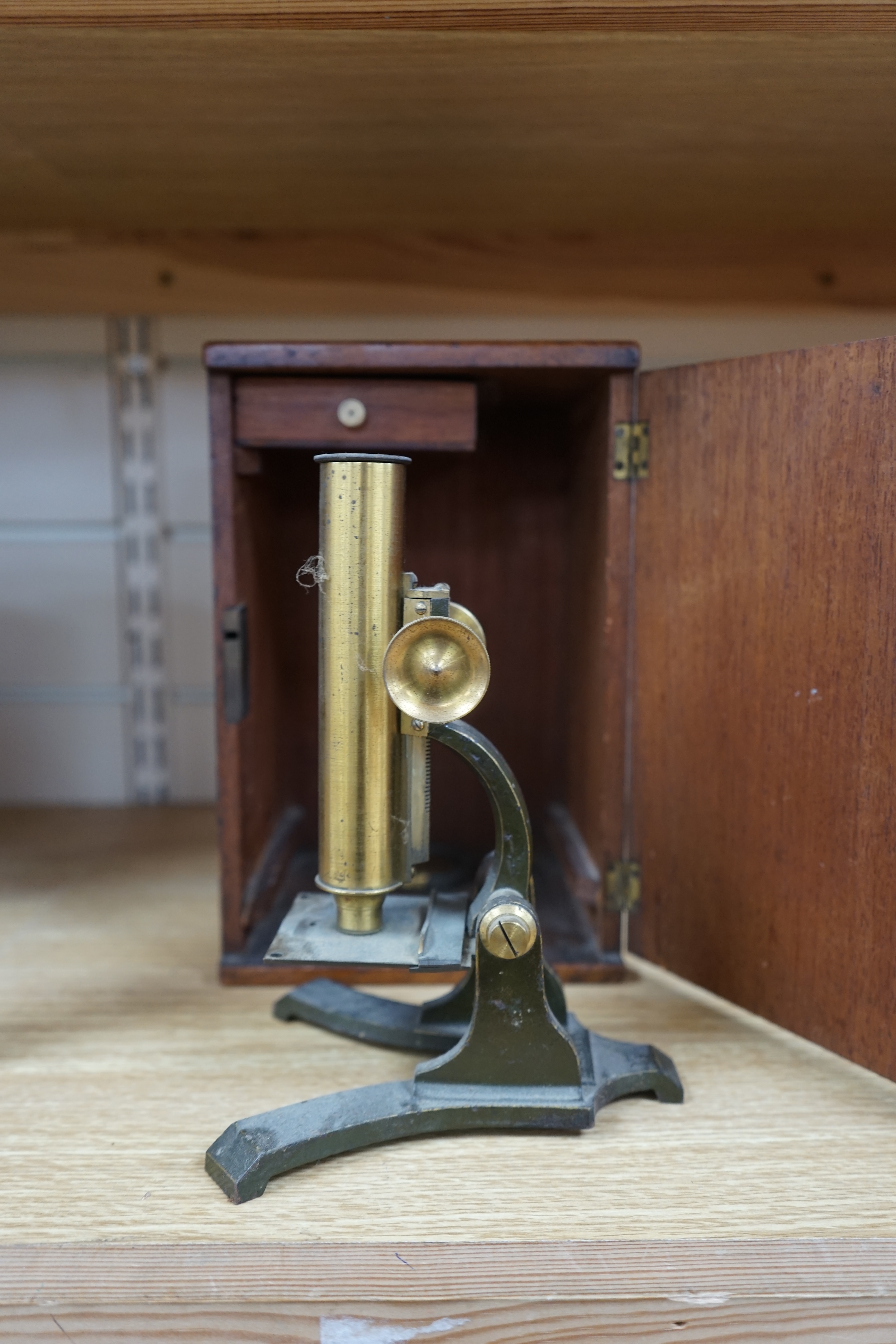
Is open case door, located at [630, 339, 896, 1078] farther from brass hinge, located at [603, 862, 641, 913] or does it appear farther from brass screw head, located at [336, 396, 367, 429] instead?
brass screw head, located at [336, 396, 367, 429]

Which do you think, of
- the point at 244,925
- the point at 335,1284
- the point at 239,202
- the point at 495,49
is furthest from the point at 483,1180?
the point at 239,202

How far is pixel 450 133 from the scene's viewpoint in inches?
47.7

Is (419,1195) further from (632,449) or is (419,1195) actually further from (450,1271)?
(632,449)

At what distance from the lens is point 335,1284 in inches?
26.6

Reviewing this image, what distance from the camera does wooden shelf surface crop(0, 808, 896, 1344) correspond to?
665mm

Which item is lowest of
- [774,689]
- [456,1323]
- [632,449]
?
[456,1323]

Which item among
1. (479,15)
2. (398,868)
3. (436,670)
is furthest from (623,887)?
(479,15)

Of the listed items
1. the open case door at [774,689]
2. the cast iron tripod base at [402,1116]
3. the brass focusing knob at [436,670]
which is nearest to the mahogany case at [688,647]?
the open case door at [774,689]

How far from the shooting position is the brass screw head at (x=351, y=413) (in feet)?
3.68

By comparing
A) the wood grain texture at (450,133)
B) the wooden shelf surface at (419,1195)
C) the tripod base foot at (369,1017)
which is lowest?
the wooden shelf surface at (419,1195)

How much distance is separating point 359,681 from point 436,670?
0.08m

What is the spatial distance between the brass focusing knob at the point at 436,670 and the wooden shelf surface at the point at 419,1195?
369mm

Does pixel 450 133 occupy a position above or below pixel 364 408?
above

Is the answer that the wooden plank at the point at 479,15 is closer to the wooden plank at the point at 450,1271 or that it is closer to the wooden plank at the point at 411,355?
the wooden plank at the point at 411,355
